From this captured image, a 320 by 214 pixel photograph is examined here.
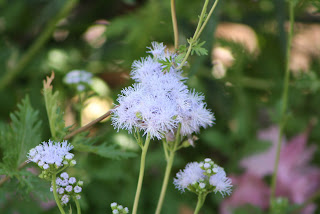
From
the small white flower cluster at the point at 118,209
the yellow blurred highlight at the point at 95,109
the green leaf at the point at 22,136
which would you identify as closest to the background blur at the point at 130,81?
the yellow blurred highlight at the point at 95,109

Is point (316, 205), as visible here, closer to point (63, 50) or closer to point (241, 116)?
point (241, 116)

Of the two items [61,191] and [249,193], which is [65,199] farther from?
[249,193]

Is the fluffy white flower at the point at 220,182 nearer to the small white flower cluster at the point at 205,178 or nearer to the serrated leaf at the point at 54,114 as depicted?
the small white flower cluster at the point at 205,178

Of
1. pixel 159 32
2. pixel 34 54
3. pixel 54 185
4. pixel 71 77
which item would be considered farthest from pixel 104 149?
pixel 34 54

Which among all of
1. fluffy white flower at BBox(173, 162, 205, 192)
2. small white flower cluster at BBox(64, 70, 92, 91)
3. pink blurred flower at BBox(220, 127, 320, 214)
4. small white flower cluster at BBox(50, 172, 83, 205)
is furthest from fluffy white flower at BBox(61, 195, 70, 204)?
pink blurred flower at BBox(220, 127, 320, 214)

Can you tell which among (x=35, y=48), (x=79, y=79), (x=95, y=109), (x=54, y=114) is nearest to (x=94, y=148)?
Answer: (x=54, y=114)

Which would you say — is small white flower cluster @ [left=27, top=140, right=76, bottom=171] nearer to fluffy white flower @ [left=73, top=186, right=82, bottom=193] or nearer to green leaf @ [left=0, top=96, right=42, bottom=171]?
fluffy white flower @ [left=73, top=186, right=82, bottom=193]
